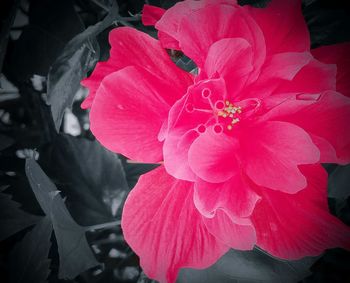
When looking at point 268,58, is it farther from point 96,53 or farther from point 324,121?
point 96,53

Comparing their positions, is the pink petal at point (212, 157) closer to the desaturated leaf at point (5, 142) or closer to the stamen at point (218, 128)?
the stamen at point (218, 128)

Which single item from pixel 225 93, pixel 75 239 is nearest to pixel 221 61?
pixel 225 93

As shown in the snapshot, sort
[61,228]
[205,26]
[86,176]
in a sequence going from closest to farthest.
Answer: [205,26] < [61,228] < [86,176]

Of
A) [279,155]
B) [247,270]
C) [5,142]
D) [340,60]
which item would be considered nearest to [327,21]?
[340,60]

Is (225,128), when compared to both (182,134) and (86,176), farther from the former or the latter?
(86,176)

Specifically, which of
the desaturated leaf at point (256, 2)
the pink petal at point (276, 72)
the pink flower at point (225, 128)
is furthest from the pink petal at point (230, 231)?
the desaturated leaf at point (256, 2)
